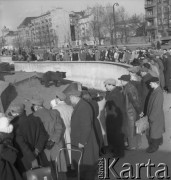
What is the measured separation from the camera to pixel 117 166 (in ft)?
24.5

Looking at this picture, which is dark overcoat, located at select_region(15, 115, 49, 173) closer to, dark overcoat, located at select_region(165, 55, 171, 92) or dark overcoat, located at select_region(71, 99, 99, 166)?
dark overcoat, located at select_region(71, 99, 99, 166)

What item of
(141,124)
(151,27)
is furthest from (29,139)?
(151,27)

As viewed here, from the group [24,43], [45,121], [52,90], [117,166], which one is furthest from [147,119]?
[24,43]

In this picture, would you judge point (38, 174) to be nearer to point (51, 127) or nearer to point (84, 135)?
point (51, 127)

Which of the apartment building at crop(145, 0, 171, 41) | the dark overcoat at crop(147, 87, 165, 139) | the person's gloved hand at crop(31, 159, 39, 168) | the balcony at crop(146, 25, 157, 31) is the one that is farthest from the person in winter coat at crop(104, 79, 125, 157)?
the balcony at crop(146, 25, 157, 31)

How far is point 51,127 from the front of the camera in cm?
633

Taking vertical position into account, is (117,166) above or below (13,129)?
below

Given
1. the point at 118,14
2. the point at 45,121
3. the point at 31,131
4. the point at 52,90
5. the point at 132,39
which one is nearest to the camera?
the point at 31,131

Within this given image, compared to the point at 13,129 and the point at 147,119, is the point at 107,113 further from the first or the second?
the point at 13,129

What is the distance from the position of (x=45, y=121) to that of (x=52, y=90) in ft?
36.6

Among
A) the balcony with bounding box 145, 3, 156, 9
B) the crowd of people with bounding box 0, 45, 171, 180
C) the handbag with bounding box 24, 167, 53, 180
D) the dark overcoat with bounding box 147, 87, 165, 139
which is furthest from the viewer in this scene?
the balcony with bounding box 145, 3, 156, 9

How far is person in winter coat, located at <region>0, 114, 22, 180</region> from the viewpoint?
4.83 meters

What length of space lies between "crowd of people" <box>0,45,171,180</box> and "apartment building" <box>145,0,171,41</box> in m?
75.9

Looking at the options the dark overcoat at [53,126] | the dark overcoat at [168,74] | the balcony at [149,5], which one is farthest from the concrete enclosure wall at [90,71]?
the balcony at [149,5]
